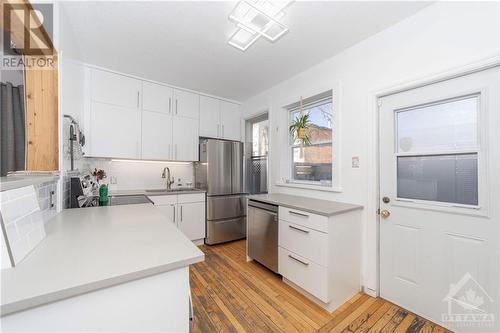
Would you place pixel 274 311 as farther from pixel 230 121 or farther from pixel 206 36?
pixel 230 121

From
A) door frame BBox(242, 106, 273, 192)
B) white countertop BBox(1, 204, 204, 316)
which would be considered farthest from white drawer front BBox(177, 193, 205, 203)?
white countertop BBox(1, 204, 204, 316)

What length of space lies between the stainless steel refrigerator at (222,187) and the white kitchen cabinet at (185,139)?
147 mm

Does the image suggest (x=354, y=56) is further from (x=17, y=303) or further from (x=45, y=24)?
(x=17, y=303)

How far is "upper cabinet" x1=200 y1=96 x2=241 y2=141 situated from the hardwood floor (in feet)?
7.99

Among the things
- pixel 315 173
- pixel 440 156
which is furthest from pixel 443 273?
pixel 315 173

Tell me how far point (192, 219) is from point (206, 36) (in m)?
2.55

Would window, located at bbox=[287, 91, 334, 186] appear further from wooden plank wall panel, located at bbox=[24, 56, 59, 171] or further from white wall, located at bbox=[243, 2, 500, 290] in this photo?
wooden plank wall panel, located at bbox=[24, 56, 59, 171]

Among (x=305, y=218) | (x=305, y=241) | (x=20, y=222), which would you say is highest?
(x=20, y=222)

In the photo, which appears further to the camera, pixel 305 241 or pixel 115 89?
pixel 115 89

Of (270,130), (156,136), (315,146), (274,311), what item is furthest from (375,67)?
(156,136)

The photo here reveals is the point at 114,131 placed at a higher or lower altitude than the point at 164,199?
higher

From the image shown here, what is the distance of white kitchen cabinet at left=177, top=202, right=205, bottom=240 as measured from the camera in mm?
3174

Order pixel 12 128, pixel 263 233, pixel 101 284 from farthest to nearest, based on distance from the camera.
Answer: pixel 263 233 → pixel 12 128 → pixel 101 284

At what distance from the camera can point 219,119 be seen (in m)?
3.90
